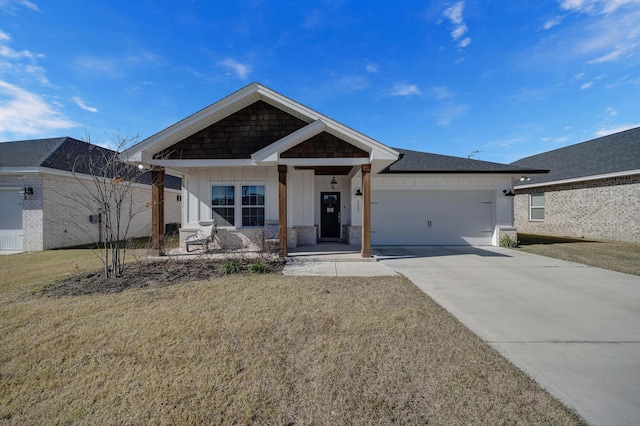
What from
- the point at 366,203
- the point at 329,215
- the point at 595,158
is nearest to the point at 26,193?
the point at 329,215

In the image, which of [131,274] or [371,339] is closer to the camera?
[371,339]

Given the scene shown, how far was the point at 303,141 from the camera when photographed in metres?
8.02

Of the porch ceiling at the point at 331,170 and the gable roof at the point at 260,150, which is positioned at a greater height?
the gable roof at the point at 260,150

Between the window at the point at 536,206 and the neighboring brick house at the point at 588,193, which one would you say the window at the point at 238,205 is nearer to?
the neighboring brick house at the point at 588,193

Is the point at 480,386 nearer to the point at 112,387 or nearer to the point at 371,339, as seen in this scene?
the point at 371,339

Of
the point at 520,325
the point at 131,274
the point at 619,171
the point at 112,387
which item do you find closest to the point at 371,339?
the point at 520,325

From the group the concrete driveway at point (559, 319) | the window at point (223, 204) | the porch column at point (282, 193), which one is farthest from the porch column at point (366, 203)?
the window at point (223, 204)

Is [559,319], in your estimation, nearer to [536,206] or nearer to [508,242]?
[508,242]

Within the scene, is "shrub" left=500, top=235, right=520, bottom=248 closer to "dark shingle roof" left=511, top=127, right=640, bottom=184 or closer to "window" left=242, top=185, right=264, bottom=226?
"dark shingle roof" left=511, top=127, right=640, bottom=184

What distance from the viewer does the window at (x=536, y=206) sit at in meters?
16.8

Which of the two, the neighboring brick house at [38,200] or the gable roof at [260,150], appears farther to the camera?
the neighboring brick house at [38,200]

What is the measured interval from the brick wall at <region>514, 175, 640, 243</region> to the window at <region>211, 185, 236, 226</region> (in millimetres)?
17880

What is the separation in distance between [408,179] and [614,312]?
25.5ft

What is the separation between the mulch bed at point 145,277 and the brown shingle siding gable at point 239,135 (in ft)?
11.5
